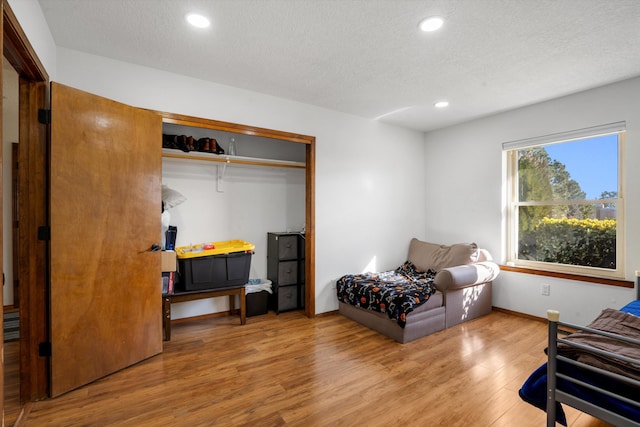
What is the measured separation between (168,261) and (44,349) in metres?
1.05

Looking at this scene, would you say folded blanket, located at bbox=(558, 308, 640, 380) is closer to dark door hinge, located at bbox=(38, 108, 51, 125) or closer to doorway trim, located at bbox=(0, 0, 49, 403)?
doorway trim, located at bbox=(0, 0, 49, 403)

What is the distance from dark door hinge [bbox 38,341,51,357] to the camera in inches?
80.7

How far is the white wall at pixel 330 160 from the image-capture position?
105 inches

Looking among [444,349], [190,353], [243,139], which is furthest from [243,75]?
[444,349]

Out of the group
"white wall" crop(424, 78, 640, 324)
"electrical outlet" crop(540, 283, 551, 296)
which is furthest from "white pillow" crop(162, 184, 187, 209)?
"electrical outlet" crop(540, 283, 551, 296)

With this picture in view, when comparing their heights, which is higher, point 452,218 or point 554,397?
point 452,218

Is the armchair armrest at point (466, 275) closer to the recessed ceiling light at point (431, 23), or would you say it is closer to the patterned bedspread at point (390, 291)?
the patterned bedspread at point (390, 291)

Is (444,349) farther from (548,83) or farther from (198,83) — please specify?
(198,83)

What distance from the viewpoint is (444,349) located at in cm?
285

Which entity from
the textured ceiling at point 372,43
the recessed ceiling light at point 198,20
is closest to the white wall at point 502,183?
the textured ceiling at point 372,43

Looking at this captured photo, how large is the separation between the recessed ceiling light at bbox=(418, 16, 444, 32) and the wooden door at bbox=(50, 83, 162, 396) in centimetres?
223

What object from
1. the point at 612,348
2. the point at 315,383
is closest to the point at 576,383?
the point at 612,348

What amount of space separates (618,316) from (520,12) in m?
1.97

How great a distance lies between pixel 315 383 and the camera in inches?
89.0
